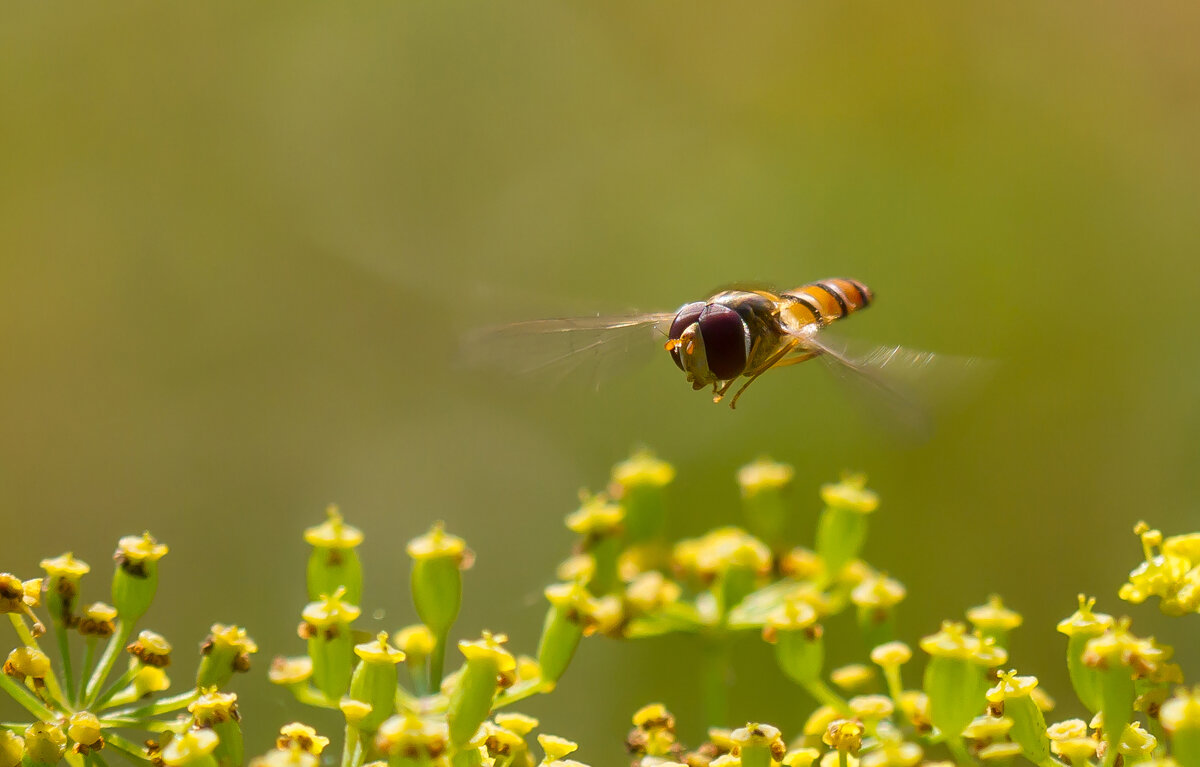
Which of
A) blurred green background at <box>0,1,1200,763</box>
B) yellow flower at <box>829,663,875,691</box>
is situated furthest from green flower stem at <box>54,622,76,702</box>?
blurred green background at <box>0,1,1200,763</box>

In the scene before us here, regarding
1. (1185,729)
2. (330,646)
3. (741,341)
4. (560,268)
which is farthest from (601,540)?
(560,268)

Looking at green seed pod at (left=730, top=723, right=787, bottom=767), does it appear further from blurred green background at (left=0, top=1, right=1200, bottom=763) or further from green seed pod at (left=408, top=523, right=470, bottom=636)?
blurred green background at (left=0, top=1, right=1200, bottom=763)

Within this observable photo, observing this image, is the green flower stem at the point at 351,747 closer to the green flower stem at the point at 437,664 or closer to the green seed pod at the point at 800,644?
the green flower stem at the point at 437,664

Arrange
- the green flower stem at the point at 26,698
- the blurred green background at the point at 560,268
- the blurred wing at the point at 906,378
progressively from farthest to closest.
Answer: the blurred green background at the point at 560,268 < the blurred wing at the point at 906,378 < the green flower stem at the point at 26,698

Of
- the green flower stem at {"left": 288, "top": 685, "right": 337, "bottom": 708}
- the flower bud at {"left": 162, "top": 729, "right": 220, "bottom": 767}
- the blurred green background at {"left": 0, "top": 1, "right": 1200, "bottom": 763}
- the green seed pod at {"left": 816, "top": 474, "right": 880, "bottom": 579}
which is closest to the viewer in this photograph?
the flower bud at {"left": 162, "top": 729, "right": 220, "bottom": 767}

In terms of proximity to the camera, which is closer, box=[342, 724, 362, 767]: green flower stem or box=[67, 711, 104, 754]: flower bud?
box=[67, 711, 104, 754]: flower bud

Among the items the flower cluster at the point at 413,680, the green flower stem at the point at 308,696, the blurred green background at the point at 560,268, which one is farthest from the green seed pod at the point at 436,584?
the blurred green background at the point at 560,268

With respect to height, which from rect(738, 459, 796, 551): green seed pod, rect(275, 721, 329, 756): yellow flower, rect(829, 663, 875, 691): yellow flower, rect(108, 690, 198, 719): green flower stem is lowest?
rect(275, 721, 329, 756): yellow flower
